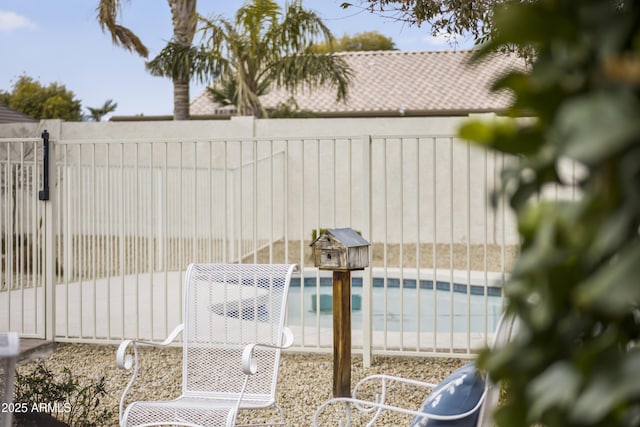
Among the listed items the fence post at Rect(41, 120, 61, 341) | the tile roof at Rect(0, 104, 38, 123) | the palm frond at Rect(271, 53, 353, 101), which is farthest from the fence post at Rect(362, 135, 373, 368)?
the tile roof at Rect(0, 104, 38, 123)

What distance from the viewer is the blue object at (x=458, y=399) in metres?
2.56

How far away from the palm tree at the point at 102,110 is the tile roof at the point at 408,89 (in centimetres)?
629

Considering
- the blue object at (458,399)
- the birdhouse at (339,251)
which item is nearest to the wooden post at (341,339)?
the birdhouse at (339,251)

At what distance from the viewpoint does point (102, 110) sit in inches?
1053

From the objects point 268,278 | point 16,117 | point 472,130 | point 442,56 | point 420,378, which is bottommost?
point 420,378

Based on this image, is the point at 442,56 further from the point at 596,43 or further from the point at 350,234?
the point at 596,43

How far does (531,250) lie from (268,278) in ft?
12.5

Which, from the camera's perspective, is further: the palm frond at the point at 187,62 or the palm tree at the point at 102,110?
the palm tree at the point at 102,110

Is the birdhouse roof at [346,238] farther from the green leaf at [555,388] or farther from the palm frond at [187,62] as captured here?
the palm frond at [187,62]

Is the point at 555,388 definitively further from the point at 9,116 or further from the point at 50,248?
the point at 9,116

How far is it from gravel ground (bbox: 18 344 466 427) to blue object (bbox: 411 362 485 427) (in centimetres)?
182

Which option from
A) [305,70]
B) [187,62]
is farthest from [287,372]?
[187,62]

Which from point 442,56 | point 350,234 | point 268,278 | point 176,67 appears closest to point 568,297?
point 268,278

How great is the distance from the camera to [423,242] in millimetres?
11680
